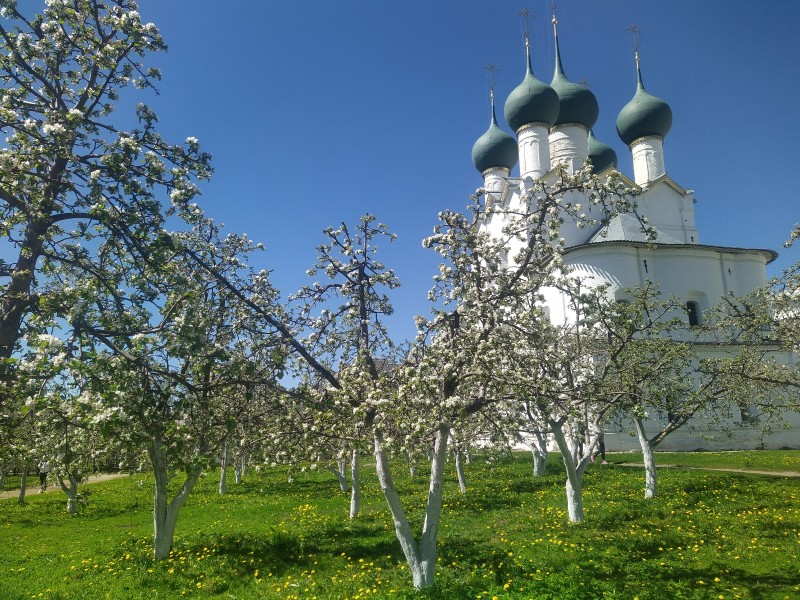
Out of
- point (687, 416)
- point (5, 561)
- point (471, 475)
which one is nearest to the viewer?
point (5, 561)

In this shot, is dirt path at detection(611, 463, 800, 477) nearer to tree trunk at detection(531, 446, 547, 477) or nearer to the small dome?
tree trunk at detection(531, 446, 547, 477)

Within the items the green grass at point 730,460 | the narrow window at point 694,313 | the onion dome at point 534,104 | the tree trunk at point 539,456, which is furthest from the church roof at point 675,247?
the tree trunk at point 539,456

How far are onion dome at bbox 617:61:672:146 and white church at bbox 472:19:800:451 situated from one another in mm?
69

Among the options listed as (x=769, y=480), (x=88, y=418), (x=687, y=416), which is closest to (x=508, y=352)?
(x=88, y=418)

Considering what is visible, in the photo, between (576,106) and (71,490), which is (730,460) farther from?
(71,490)

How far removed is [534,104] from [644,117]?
8624 millimetres

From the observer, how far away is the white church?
34844 mm

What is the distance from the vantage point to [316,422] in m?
7.56

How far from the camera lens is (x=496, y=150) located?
144 feet

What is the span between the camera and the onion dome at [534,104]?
38344mm

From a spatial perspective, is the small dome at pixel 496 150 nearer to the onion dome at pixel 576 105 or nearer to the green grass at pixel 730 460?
the onion dome at pixel 576 105

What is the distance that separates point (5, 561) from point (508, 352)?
1111 centimetres

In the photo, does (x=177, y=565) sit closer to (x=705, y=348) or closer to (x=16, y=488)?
(x=16, y=488)

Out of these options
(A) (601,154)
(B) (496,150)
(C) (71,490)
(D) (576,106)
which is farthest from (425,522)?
(A) (601,154)
